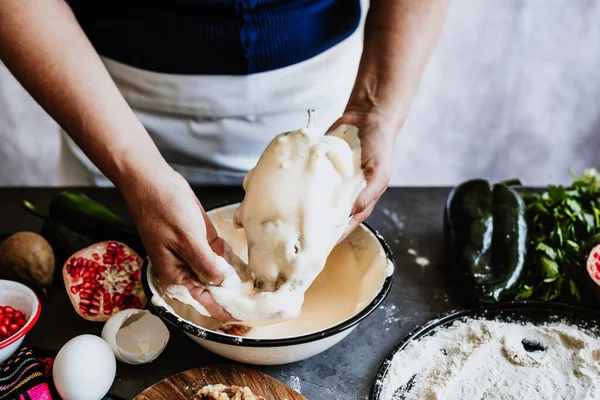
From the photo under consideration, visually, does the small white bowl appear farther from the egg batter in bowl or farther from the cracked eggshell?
the egg batter in bowl

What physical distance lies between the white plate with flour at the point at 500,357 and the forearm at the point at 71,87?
65cm

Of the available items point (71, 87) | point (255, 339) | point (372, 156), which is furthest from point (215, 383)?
point (71, 87)

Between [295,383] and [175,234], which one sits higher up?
[175,234]

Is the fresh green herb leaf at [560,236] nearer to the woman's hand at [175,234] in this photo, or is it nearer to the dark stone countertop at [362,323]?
the dark stone countertop at [362,323]

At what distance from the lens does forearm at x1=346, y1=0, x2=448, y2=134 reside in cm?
137

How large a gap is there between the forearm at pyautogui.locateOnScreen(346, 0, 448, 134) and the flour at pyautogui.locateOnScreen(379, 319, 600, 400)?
1.62 feet

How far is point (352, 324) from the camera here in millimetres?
1085

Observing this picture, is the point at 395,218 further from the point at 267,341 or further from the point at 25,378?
the point at 25,378

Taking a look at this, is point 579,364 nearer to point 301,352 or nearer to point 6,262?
point 301,352

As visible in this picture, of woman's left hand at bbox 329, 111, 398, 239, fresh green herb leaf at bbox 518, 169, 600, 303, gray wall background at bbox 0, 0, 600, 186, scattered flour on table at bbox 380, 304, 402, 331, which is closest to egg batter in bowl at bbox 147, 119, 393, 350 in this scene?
woman's left hand at bbox 329, 111, 398, 239

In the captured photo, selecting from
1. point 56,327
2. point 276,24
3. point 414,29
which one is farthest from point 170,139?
point 414,29

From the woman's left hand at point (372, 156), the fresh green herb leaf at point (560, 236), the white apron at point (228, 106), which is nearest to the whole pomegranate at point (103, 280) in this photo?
the white apron at point (228, 106)

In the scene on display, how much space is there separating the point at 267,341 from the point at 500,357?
497 millimetres

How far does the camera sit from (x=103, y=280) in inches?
52.2
